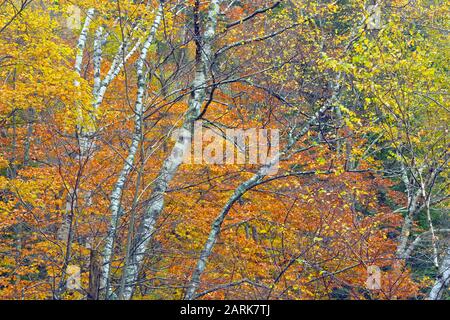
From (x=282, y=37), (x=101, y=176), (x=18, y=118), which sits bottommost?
(x=101, y=176)

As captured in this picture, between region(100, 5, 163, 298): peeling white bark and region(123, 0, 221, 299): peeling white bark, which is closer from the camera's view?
region(100, 5, 163, 298): peeling white bark

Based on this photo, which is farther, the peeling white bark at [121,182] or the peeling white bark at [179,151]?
the peeling white bark at [179,151]

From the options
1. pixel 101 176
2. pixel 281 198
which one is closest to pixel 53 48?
pixel 101 176

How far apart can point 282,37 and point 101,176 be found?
235 inches

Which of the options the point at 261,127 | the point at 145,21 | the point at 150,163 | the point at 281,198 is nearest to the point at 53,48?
the point at 145,21

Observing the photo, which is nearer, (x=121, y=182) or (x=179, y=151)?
(x=179, y=151)

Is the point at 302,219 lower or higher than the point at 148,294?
higher

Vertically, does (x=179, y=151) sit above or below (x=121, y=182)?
above

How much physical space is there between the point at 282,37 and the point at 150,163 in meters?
4.63

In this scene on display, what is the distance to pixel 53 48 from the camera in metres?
9.70

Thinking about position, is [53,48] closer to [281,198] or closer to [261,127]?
[261,127]

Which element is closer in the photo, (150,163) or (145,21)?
(145,21)
